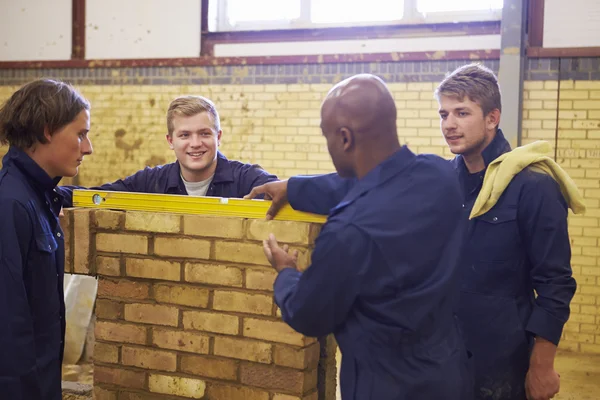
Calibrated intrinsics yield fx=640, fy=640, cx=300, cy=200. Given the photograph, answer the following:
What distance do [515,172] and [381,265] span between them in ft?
2.70

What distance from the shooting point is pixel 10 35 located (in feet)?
24.9

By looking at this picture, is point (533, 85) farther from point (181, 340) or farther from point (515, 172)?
point (181, 340)

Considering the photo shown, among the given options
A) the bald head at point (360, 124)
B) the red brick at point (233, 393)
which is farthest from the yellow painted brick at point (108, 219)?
the bald head at point (360, 124)

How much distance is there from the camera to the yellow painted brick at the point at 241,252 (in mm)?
2359

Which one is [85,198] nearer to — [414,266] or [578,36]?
[414,266]

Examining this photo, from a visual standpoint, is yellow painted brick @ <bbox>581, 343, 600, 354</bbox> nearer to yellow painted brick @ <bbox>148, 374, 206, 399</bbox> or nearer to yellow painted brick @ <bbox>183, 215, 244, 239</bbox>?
yellow painted brick @ <bbox>148, 374, 206, 399</bbox>

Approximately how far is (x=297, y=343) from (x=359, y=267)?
82 cm

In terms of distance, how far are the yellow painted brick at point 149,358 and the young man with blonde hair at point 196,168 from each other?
0.80 meters

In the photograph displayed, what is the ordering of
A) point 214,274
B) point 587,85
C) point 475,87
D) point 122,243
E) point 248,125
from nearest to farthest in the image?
point 475,87 → point 214,274 → point 122,243 → point 587,85 → point 248,125

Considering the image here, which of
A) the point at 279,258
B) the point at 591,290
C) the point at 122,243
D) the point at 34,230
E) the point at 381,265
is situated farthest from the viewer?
the point at 591,290

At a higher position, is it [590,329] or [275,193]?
[275,193]

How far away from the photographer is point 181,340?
2.49 m

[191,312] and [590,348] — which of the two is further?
[590,348]

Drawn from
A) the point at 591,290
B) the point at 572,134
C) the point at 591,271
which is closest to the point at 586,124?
the point at 572,134
